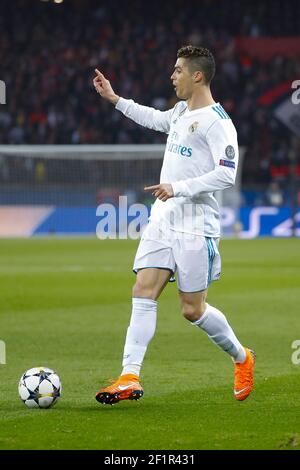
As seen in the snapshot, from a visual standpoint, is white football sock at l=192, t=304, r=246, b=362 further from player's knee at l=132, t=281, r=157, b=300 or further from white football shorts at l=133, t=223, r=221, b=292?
player's knee at l=132, t=281, r=157, b=300

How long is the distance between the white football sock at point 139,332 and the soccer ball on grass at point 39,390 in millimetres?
463

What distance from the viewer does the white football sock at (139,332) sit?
646 centimetres

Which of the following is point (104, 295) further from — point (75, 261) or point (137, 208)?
point (137, 208)

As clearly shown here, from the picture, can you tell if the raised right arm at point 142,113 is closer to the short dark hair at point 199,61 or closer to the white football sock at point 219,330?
the short dark hair at point 199,61

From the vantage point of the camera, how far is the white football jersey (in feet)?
21.3

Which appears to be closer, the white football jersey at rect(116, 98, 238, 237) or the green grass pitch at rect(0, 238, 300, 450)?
the green grass pitch at rect(0, 238, 300, 450)

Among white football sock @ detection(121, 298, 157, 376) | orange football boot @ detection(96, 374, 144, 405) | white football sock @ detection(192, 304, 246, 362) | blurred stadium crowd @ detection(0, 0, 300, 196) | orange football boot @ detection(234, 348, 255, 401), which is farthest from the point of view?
blurred stadium crowd @ detection(0, 0, 300, 196)

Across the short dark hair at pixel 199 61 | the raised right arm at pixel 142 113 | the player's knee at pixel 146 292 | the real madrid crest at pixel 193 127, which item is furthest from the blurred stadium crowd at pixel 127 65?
the player's knee at pixel 146 292

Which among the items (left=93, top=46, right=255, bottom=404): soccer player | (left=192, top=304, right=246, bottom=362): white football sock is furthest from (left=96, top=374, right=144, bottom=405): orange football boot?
(left=192, top=304, right=246, bottom=362): white football sock

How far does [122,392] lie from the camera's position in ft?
20.5

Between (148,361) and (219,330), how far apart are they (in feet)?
6.72

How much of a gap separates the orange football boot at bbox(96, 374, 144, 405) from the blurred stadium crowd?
24.3 meters

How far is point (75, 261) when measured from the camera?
65.3 feet

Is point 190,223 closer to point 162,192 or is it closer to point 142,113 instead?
point 162,192
